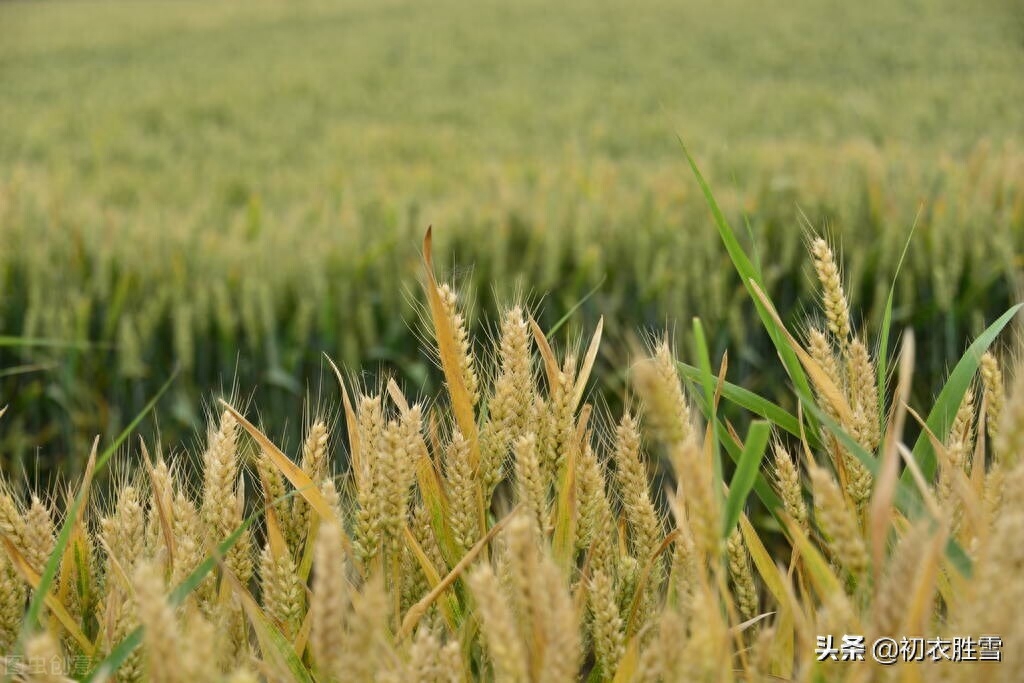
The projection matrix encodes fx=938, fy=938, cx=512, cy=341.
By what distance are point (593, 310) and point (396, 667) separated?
1601 mm

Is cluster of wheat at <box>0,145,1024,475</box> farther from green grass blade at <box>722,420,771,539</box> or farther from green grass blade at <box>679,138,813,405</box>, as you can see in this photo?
green grass blade at <box>722,420,771,539</box>

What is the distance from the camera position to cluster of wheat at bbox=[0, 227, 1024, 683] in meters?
0.46

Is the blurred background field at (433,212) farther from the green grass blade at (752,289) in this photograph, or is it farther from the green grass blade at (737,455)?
the green grass blade at (737,455)

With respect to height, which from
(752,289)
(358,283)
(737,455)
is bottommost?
(358,283)

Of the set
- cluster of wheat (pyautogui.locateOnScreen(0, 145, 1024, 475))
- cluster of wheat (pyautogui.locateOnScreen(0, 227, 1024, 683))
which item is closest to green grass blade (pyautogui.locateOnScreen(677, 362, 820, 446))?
cluster of wheat (pyautogui.locateOnScreen(0, 227, 1024, 683))

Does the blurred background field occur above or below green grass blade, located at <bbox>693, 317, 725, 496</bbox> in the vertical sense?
below

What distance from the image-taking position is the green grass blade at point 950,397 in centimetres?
65

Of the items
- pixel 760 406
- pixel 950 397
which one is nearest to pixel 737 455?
pixel 760 406

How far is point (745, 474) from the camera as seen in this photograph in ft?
1.79

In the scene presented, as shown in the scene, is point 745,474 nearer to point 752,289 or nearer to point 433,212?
point 752,289

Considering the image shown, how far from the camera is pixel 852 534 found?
49 centimetres

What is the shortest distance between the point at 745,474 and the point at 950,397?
0.21 meters

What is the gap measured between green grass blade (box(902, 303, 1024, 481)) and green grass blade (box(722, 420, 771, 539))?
0.56ft

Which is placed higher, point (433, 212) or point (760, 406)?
point (760, 406)
